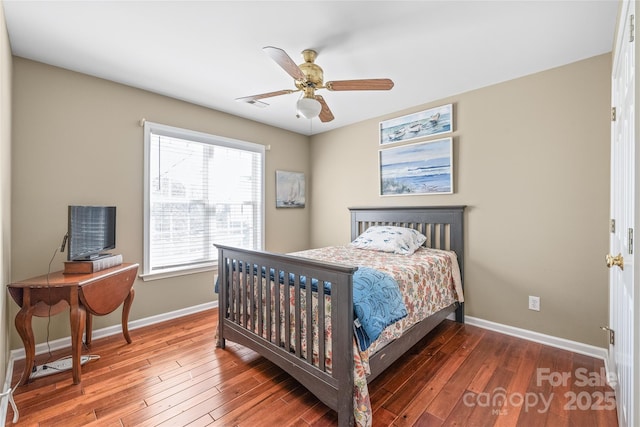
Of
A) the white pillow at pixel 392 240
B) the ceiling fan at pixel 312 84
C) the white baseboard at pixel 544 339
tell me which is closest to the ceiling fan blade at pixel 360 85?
the ceiling fan at pixel 312 84

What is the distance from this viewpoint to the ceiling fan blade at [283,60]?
1.54m

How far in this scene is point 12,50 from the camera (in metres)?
2.11

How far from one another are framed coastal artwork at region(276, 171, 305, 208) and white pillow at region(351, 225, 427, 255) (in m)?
1.35

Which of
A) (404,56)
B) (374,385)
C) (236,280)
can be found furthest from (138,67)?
(374,385)

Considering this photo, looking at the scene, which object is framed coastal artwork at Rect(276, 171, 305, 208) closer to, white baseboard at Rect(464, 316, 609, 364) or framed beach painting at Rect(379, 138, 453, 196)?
framed beach painting at Rect(379, 138, 453, 196)

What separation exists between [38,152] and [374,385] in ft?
10.2

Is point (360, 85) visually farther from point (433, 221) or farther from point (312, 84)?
point (433, 221)

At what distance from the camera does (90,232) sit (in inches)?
87.8

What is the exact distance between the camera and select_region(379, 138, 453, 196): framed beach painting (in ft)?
9.68

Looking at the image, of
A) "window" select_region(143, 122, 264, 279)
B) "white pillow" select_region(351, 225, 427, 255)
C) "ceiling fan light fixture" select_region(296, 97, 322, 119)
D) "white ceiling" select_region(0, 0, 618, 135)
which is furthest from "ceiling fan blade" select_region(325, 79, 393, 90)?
"window" select_region(143, 122, 264, 279)

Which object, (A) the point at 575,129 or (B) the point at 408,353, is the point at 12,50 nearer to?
(B) the point at 408,353

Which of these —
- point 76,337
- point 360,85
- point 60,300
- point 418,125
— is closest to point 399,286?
point 360,85

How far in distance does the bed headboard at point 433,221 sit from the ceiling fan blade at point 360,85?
1.53 meters

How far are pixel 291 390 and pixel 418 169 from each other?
8.12 ft
